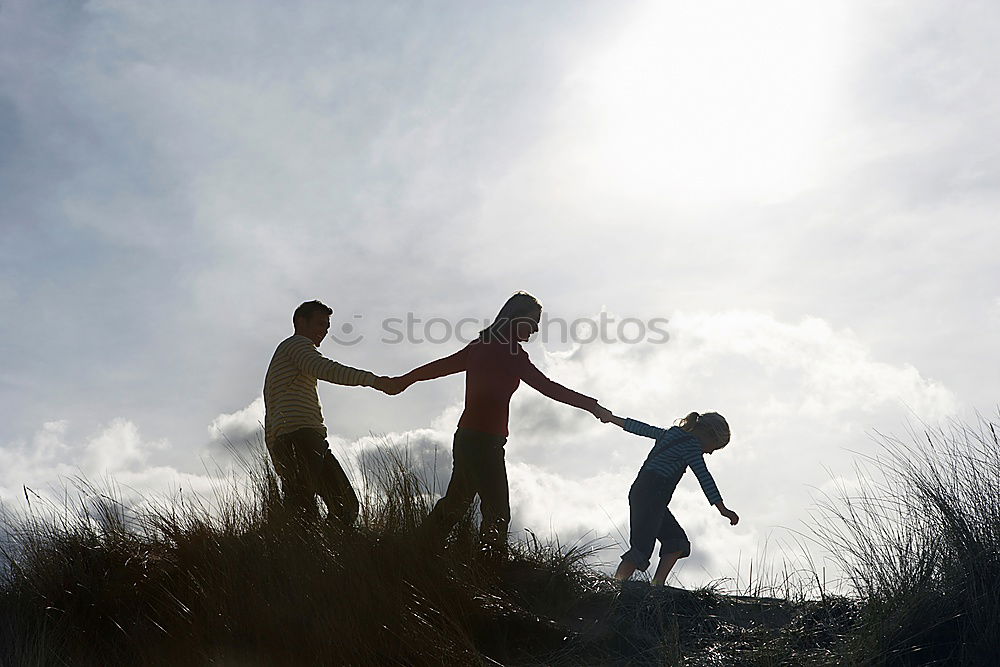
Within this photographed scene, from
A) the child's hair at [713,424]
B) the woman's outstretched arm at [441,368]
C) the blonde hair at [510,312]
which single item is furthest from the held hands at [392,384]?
the child's hair at [713,424]

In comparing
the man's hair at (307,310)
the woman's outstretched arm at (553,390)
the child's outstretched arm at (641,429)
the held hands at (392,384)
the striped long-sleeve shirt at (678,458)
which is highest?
the man's hair at (307,310)

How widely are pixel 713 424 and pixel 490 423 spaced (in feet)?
6.97

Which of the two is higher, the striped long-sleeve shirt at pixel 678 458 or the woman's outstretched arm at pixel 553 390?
the woman's outstretched arm at pixel 553 390

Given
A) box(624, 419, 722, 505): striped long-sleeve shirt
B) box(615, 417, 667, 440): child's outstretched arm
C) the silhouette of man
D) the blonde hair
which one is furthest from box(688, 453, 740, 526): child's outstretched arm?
the silhouette of man

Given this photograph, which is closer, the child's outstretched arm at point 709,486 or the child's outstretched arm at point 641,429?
the child's outstretched arm at point 709,486

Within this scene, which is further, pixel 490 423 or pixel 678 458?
pixel 678 458

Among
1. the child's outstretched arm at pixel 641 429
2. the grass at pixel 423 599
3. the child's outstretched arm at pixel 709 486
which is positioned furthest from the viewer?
the child's outstretched arm at pixel 641 429

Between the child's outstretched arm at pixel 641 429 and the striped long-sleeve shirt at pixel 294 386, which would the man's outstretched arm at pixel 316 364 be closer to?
the striped long-sleeve shirt at pixel 294 386

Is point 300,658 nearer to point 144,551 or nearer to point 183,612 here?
point 183,612

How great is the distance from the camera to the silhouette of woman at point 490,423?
6328 millimetres

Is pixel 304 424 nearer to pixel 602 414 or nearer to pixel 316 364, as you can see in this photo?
pixel 316 364

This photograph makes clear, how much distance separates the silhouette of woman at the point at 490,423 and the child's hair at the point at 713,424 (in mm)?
1589

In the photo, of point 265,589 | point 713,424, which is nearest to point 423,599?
point 265,589

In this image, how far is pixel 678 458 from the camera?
7449mm
